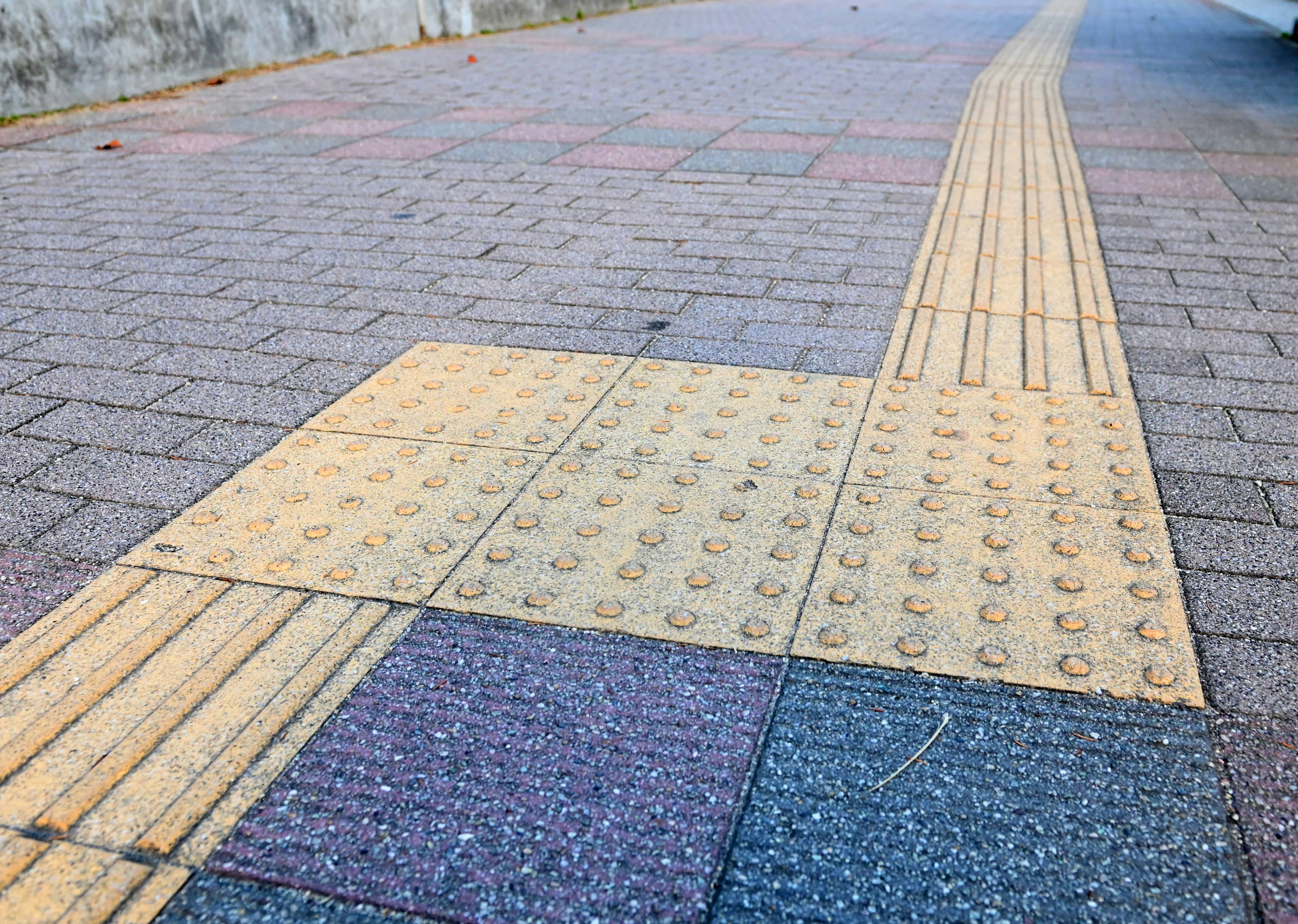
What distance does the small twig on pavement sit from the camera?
194cm

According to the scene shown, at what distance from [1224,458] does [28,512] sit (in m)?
3.41

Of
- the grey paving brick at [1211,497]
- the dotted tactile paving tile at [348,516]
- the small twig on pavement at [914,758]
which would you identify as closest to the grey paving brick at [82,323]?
the dotted tactile paving tile at [348,516]

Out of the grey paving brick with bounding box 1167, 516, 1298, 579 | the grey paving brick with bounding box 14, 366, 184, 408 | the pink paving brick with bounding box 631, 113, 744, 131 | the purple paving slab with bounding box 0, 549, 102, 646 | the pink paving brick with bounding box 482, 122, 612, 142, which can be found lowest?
the grey paving brick with bounding box 1167, 516, 1298, 579

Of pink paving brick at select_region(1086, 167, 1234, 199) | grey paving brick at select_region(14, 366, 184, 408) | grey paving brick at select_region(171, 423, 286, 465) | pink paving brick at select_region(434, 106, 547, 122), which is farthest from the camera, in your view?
pink paving brick at select_region(434, 106, 547, 122)

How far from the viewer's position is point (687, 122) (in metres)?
8.29

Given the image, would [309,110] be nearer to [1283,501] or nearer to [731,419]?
[731,419]

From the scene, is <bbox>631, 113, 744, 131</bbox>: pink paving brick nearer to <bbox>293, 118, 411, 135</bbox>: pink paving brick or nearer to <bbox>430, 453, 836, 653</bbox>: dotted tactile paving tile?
<bbox>293, 118, 411, 135</bbox>: pink paving brick

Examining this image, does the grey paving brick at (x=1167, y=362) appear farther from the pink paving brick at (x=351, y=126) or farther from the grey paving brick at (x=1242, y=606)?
the pink paving brick at (x=351, y=126)

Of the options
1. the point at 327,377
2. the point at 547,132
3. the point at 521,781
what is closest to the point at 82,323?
the point at 327,377

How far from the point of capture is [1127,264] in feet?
16.1

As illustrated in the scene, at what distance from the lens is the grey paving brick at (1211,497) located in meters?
2.83

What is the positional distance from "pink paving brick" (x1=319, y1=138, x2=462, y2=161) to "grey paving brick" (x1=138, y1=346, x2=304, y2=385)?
3426mm

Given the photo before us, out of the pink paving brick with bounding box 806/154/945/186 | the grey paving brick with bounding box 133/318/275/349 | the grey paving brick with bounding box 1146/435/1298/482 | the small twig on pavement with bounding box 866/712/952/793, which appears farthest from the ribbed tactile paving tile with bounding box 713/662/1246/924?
the pink paving brick with bounding box 806/154/945/186

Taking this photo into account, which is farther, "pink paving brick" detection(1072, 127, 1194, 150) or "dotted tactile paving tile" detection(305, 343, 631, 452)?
"pink paving brick" detection(1072, 127, 1194, 150)
